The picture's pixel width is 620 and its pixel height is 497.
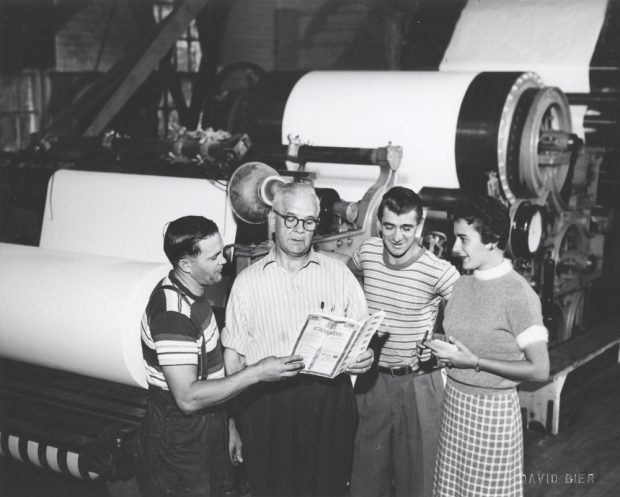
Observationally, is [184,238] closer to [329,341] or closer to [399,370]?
[329,341]

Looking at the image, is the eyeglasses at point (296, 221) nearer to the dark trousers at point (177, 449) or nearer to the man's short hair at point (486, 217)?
the man's short hair at point (486, 217)

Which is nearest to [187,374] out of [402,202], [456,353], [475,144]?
[456,353]

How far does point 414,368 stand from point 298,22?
5.11 m

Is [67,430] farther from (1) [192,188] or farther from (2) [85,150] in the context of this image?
(2) [85,150]

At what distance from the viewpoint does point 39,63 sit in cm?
482

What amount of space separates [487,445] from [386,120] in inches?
87.2

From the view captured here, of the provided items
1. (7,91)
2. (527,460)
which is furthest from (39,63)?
(527,460)

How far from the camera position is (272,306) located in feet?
7.07

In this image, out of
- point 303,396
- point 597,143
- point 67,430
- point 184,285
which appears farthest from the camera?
point 597,143

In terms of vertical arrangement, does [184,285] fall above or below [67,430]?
above

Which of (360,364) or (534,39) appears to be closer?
(360,364)

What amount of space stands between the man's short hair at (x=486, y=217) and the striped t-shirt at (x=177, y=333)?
30.5 inches

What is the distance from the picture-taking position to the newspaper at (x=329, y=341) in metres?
1.94

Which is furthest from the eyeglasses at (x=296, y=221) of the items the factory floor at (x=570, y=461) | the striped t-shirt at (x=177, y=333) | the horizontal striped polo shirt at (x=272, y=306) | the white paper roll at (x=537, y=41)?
the white paper roll at (x=537, y=41)
